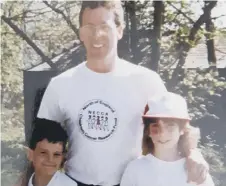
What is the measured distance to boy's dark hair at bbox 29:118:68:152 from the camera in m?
1.12

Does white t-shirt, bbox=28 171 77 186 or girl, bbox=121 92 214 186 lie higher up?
girl, bbox=121 92 214 186

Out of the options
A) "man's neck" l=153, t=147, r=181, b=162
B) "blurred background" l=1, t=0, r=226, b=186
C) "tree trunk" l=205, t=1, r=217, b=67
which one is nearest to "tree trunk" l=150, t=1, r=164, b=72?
"blurred background" l=1, t=0, r=226, b=186

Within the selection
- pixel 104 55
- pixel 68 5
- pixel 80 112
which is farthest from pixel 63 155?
pixel 68 5

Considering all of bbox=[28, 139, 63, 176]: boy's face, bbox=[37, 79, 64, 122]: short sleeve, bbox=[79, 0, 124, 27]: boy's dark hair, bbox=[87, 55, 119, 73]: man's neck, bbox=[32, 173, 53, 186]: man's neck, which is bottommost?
bbox=[32, 173, 53, 186]: man's neck

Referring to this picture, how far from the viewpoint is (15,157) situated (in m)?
1.19

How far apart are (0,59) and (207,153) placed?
520 mm

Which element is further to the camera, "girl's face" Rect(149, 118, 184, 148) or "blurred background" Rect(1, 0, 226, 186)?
"blurred background" Rect(1, 0, 226, 186)

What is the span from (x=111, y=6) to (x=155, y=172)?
0.37m

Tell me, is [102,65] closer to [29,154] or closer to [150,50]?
[150,50]

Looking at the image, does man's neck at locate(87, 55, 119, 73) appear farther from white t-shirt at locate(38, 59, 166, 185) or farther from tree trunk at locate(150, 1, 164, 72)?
tree trunk at locate(150, 1, 164, 72)

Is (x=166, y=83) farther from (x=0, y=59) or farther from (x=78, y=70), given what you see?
(x=0, y=59)

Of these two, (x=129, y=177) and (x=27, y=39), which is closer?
(x=129, y=177)

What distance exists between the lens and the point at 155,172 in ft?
3.59

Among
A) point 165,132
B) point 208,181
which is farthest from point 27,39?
point 208,181
